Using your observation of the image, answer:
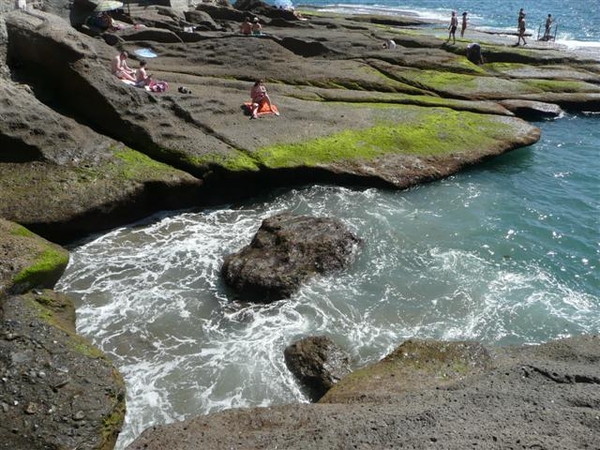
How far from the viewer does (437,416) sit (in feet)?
27.1

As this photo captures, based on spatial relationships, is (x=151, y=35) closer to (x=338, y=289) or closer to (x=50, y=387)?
(x=338, y=289)

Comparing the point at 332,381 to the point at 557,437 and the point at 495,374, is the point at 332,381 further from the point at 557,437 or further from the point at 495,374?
the point at 557,437

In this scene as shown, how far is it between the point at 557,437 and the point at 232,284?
9824 millimetres

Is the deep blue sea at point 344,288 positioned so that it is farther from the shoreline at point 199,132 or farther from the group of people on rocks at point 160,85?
the group of people on rocks at point 160,85

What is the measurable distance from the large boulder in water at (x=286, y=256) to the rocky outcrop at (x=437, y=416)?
521 centimetres

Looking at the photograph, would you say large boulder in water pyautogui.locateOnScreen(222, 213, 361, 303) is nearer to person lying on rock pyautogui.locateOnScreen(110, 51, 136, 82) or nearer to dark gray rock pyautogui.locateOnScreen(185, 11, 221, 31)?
person lying on rock pyautogui.locateOnScreen(110, 51, 136, 82)

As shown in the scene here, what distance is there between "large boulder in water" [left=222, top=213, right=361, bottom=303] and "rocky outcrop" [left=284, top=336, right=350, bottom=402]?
244 cm

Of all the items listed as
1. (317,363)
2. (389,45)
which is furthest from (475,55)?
(317,363)

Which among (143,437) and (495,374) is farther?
(495,374)

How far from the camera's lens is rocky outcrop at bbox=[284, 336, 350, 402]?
12156 millimetres

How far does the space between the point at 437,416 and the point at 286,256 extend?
8.56 meters

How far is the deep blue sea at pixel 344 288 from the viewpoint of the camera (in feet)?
42.0

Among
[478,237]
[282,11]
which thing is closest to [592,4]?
[282,11]

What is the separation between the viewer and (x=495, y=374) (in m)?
9.71
